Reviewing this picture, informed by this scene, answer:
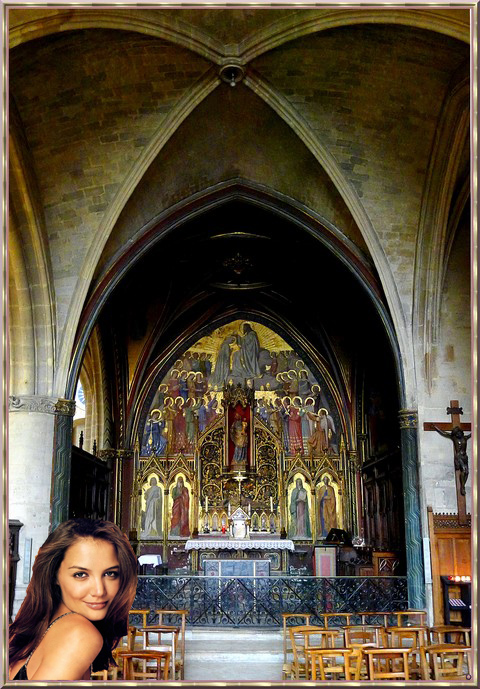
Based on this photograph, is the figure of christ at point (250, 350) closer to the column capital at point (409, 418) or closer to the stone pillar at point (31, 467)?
the column capital at point (409, 418)

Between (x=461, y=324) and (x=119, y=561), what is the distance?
10428 millimetres

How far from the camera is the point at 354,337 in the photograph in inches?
832

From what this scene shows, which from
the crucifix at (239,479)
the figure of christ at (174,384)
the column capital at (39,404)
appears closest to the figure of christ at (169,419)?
the figure of christ at (174,384)

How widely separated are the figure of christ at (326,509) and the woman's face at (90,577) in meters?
15.7

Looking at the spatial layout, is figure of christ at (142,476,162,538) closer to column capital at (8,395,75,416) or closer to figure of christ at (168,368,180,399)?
figure of christ at (168,368,180,399)

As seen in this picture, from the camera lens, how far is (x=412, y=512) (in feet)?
45.6

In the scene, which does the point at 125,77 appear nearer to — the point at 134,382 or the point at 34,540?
the point at 34,540

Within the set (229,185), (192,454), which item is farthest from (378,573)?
(229,185)

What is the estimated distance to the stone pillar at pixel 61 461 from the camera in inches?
538

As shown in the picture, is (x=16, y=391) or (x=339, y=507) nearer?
(x=16, y=391)

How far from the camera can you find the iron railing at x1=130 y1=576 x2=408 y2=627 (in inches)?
532

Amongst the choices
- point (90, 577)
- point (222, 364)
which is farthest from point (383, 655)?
point (222, 364)

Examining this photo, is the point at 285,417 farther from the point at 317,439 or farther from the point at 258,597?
the point at 258,597

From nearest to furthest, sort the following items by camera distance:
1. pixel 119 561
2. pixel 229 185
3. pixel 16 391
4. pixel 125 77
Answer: pixel 119 561 → pixel 125 77 → pixel 16 391 → pixel 229 185
